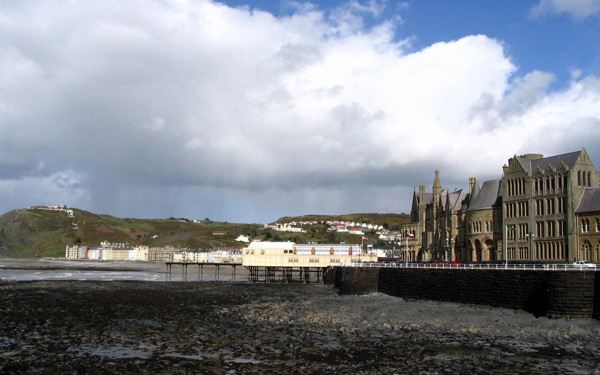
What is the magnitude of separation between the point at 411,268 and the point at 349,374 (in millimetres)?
42912

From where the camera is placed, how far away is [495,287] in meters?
52.7

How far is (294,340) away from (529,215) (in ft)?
182

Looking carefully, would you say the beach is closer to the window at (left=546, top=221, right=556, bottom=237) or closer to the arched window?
the arched window

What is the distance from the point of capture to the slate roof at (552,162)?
2981 inches

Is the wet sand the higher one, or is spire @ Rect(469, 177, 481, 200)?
spire @ Rect(469, 177, 481, 200)

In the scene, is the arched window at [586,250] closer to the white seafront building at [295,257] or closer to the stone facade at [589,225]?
the stone facade at [589,225]

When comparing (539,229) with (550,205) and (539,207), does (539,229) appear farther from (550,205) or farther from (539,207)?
(550,205)

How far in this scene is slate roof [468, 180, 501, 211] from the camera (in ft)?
304

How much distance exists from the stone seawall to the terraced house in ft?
39.2

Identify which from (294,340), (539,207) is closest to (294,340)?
(294,340)

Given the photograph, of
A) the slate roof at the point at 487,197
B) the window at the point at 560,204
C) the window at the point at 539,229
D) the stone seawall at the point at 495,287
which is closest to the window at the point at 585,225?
the window at the point at 560,204

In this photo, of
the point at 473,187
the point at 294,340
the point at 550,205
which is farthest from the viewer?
the point at 473,187

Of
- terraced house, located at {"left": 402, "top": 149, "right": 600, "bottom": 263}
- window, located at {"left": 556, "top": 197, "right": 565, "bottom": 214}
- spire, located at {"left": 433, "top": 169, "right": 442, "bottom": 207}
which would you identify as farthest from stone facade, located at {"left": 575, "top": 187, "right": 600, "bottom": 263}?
spire, located at {"left": 433, "top": 169, "right": 442, "bottom": 207}

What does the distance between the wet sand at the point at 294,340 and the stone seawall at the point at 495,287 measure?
74.1 inches
